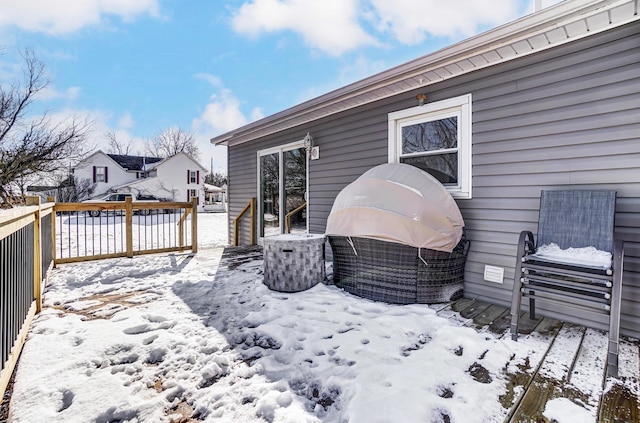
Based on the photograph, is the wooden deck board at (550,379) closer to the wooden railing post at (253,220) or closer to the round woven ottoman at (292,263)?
the round woven ottoman at (292,263)

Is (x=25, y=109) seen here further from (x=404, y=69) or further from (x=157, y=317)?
(x=404, y=69)

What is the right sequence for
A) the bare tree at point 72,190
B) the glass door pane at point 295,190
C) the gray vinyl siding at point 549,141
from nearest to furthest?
the gray vinyl siding at point 549,141 < the glass door pane at point 295,190 < the bare tree at point 72,190

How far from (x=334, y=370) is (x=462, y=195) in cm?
235

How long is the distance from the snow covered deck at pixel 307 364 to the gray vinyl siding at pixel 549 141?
0.56 metres

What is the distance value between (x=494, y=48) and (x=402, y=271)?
7.08ft

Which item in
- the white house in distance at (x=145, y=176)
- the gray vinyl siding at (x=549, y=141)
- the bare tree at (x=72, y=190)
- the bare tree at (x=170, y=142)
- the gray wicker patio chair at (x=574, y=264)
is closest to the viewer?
the gray wicker patio chair at (x=574, y=264)

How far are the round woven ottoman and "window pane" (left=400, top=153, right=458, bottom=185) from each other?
1.57 m

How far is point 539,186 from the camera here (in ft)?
9.50

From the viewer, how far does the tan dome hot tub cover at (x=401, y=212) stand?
284 centimetres

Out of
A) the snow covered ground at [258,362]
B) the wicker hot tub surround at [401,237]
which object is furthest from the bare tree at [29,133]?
the wicker hot tub surround at [401,237]

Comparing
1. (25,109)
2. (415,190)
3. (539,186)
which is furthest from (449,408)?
(25,109)

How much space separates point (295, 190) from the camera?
581 centimetres

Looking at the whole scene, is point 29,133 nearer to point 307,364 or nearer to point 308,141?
point 308,141

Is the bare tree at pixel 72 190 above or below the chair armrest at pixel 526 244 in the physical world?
above
